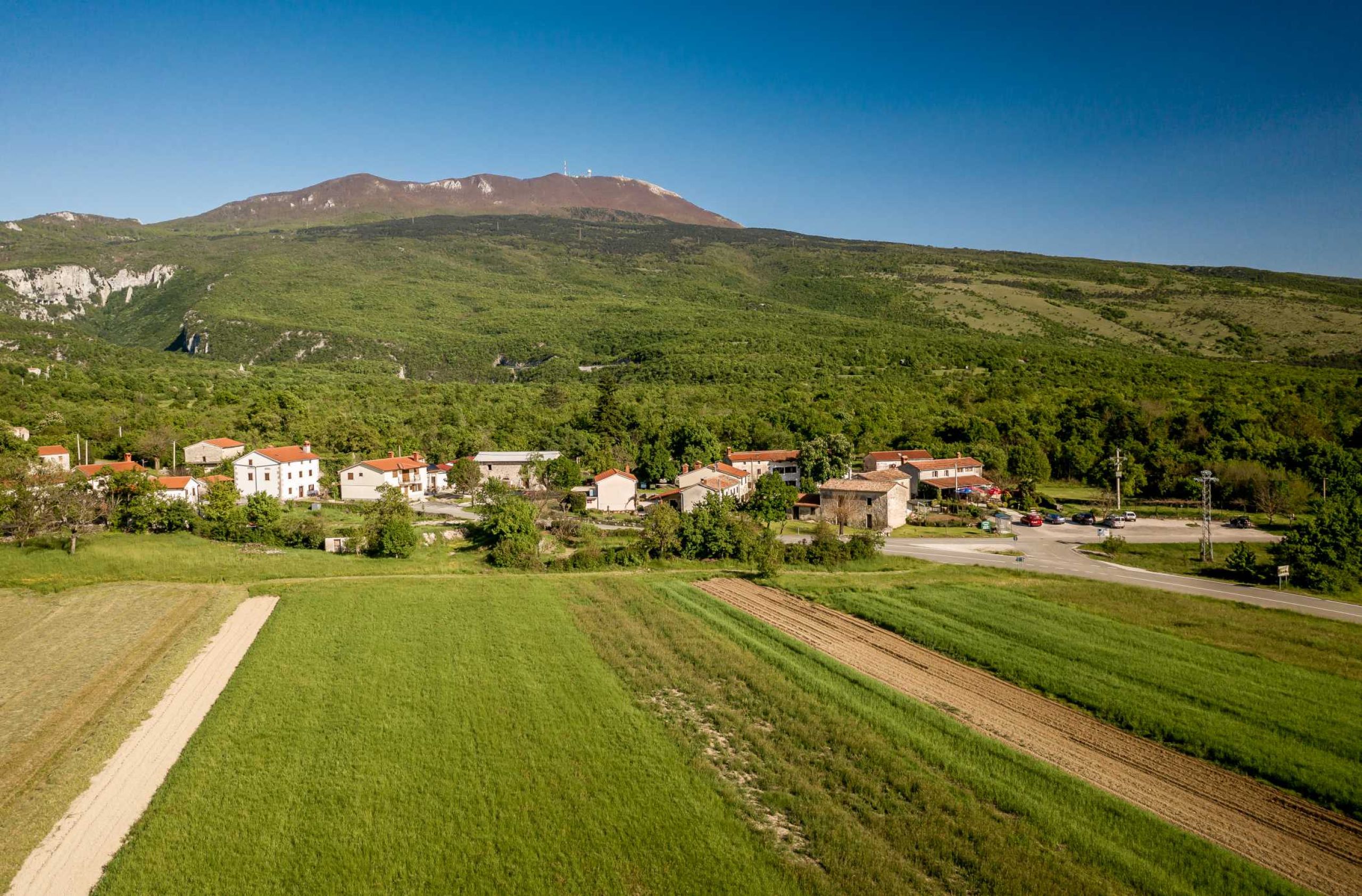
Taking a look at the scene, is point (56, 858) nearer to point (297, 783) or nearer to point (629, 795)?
point (297, 783)

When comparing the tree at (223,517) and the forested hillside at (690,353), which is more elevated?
the forested hillside at (690,353)

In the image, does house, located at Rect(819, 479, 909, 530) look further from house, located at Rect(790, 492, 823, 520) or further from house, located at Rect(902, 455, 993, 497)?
house, located at Rect(902, 455, 993, 497)

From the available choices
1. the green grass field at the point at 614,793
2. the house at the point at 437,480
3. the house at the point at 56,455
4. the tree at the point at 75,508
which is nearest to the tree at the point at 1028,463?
the green grass field at the point at 614,793

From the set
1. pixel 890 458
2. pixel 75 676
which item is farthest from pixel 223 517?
pixel 890 458

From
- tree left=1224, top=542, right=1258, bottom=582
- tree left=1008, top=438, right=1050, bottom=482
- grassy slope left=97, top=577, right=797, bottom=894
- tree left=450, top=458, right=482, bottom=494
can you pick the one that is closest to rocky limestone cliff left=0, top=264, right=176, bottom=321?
tree left=450, top=458, right=482, bottom=494

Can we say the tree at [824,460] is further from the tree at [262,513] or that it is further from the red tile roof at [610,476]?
the tree at [262,513]

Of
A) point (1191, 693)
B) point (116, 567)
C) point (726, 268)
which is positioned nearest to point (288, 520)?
point (116, 567)

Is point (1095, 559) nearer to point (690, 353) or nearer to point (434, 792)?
point (434, 792)
